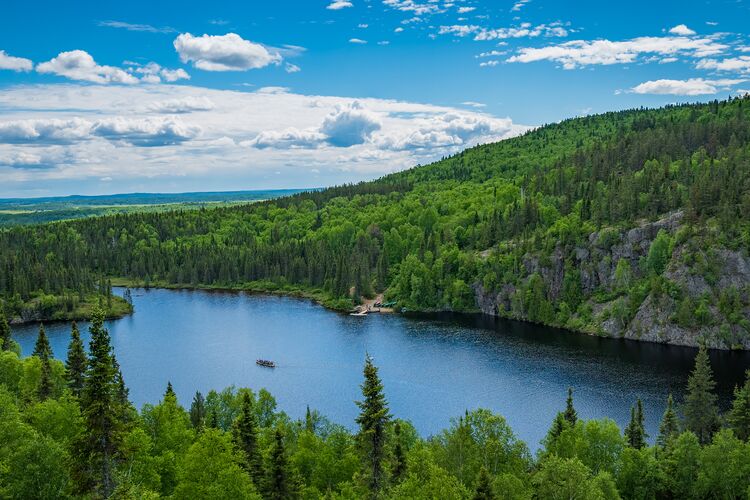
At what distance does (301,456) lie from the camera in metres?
55.8

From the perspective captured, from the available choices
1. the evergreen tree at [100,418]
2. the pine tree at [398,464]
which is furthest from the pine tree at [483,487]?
the evergreen tree at [100,418]

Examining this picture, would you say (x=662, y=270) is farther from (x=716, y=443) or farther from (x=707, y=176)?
(x=716, y=443)

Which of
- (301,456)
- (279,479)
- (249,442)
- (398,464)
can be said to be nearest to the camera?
(279,479)

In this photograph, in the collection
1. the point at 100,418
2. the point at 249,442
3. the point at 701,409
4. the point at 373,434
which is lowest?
the point at 701,409

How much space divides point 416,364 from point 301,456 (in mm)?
69939

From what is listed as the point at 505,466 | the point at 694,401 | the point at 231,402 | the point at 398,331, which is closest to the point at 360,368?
the point at 398,331

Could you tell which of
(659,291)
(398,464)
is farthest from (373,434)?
(659,291)

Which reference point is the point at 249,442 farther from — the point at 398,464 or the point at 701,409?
the point at 701,409

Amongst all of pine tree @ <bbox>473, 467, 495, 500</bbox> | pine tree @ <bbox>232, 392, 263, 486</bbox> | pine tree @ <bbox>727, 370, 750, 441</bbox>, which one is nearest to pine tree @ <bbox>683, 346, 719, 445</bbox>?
pine tree @ <bbox>727, 370, 750, 441</bbox>

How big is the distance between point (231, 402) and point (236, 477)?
39.8 meters

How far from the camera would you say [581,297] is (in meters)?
163

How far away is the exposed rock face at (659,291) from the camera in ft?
445

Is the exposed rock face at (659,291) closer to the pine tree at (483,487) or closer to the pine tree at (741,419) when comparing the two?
the pine tree at (741,419)

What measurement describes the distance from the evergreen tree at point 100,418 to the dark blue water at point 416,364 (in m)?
58.1
